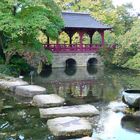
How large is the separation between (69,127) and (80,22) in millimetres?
29667

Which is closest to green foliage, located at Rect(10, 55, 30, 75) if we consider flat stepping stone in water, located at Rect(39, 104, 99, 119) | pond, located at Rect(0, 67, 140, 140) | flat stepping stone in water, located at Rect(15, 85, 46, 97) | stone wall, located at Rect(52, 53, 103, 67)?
stone wall, located at Rect(52, 53, 103, 67)

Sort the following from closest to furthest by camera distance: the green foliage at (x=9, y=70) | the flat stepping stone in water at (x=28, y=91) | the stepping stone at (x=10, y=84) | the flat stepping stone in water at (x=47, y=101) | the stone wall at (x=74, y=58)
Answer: the flat stepping stone in water at (x=47, y=101) < the flat stepping stone in water at (x=28, y=91) < the stepping stone at (x=10, y=84) < the green foliage at (x=9, y=70) < the stone wall at (x=74, y=58)

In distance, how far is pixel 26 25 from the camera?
974 inches

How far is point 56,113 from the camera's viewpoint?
1266 cm

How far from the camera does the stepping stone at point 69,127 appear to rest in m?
10.5

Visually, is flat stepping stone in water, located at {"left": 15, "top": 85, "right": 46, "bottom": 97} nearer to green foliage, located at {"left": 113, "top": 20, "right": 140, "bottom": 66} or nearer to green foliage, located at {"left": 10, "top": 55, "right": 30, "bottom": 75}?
green foliage, located at {"left": 10, "top": 55, "right": 30, "bottom": 75}

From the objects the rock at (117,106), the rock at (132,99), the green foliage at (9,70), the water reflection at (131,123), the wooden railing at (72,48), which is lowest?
the water reflection at (131,123)

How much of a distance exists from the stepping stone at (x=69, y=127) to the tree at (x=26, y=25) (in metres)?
14.1

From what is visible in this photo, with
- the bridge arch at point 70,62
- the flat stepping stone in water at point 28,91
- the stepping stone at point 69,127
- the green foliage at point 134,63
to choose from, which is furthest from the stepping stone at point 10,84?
the bridge arch at point 70,62

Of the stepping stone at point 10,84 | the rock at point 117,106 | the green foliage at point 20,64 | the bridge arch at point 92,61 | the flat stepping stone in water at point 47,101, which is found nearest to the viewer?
the rock at point 117,106

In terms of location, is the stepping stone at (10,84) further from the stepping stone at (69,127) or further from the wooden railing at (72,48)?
the wooden railing at (72,48)

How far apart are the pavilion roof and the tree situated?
10.3 meters

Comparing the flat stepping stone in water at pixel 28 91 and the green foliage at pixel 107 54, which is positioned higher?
the green foliage at pixel 107 54

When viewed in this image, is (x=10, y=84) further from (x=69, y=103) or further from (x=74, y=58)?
(x=74, y=58)
